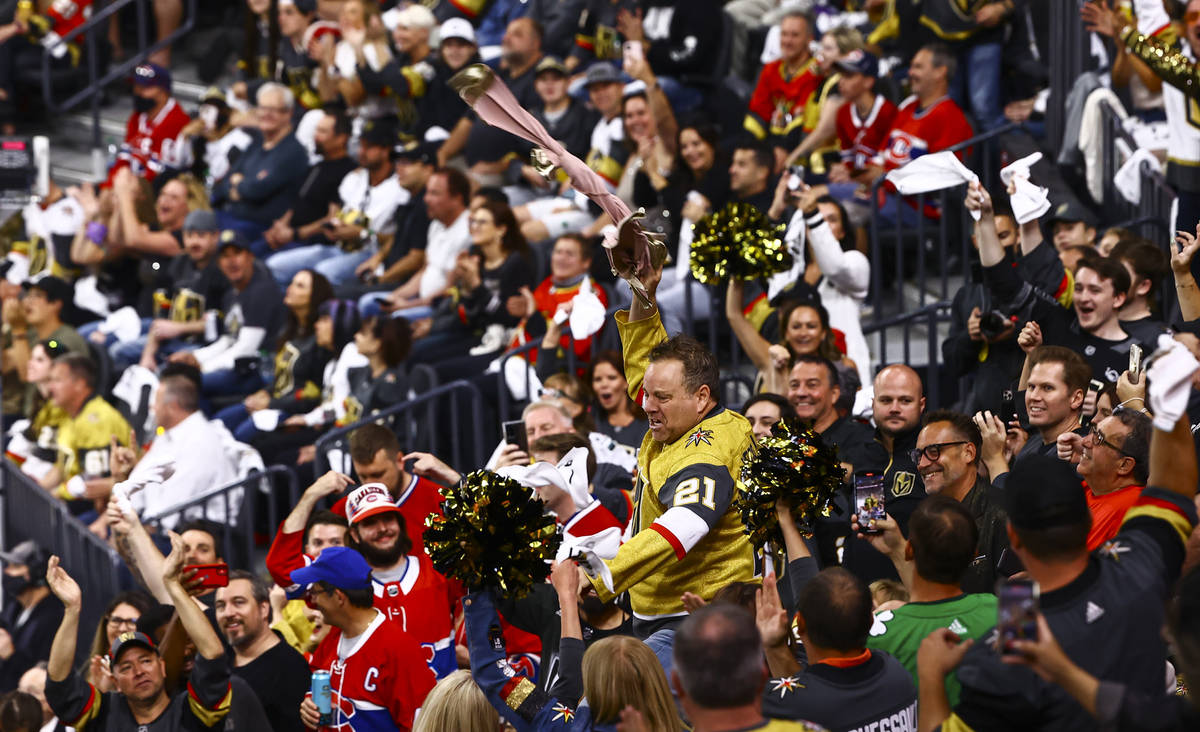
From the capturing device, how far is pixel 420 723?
215 inches

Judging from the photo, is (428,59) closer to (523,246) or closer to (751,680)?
(523,246)

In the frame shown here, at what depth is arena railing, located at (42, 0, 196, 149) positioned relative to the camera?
1684cm

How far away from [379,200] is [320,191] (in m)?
1.03

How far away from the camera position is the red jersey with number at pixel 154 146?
15594 millimetres

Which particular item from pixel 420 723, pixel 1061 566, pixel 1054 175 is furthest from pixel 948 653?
pixel 1054 175

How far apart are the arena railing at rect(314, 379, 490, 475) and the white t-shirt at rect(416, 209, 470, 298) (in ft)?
6.08

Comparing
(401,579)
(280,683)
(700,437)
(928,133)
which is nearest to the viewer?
(700,437)

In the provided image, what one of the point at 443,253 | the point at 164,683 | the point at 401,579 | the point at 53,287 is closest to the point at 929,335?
the point at 401,579

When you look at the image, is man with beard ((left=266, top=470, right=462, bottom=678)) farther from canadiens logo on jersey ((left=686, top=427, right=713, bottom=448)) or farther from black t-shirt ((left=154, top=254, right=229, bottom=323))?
black t-shirt ((left=154, top=254, right=229, bottom=323))

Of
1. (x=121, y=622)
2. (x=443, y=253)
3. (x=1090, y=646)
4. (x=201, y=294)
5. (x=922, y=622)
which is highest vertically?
(x=1090, y=646)

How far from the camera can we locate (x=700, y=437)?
18.1 feet

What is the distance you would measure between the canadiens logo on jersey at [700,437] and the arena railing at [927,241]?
15.0 ft

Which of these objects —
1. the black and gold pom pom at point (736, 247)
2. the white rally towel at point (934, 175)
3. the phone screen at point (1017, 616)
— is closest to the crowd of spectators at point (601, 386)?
the phone screen at point (1017, 616)

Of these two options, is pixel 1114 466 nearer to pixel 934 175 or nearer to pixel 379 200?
pixel 934 175
